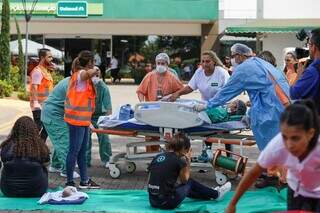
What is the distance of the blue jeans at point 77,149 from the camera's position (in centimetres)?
804

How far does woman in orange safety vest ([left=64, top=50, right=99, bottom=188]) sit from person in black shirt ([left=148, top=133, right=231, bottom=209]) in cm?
130

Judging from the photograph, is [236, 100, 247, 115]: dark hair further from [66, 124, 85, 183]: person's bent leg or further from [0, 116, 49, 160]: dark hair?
[0, 116, 49, 160]: dark hair

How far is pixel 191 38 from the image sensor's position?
135 ft

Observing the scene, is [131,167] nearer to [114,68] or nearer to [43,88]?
[43,88]

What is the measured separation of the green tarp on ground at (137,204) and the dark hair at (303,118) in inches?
132

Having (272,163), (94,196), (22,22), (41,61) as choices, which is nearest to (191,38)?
(22,22)

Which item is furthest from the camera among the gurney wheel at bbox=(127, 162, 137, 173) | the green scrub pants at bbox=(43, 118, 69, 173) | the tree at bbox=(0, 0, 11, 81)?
the tree at bbox=(0, 0, 11, 81)

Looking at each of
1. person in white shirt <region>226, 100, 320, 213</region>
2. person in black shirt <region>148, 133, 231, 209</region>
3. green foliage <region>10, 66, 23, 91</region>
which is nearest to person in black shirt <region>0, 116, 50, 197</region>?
person in black shirt <region>148, 133, 231, 209</region>

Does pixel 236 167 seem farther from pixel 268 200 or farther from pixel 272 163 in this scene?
pixel 272 163

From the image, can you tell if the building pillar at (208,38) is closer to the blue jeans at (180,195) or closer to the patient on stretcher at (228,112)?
the patient on stretcher at (228,112)

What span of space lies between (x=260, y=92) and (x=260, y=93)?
0.01 m

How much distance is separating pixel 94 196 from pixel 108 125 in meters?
1.56

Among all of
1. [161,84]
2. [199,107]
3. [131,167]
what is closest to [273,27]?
[161,84]

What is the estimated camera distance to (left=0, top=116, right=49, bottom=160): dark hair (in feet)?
24.8
